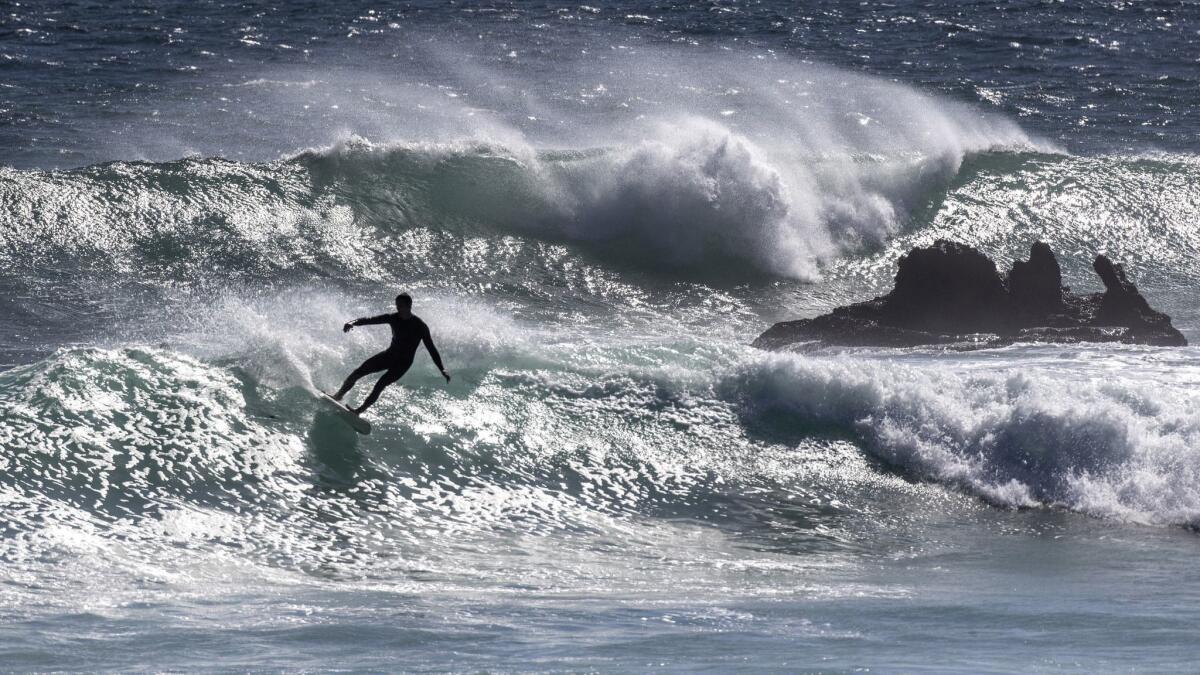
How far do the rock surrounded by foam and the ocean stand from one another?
386 mm

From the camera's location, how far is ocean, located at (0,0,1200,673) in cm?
822

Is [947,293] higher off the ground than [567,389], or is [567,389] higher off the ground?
[947,293]

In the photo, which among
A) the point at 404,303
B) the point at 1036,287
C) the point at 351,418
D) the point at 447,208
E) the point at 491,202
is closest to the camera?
the point at 404,303

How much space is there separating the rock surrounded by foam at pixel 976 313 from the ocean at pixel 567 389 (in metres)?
0.39

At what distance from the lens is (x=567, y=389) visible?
12773mm

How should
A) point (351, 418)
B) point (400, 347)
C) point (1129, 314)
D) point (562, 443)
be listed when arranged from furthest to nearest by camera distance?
1. point (1129, 314)
2. point (562, 443)
3. point (351, 418)
4. point (400, 347)

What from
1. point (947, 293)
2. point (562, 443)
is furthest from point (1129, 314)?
point (562, 443)

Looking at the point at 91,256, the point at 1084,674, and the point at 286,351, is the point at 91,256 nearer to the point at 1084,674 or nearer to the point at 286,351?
the point at 286,351

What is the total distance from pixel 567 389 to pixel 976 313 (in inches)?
187

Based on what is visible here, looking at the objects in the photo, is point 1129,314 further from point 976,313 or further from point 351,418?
point 351,418

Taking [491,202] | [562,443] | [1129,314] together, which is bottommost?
[562,443]

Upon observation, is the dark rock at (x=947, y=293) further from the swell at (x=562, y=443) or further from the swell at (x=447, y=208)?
the swell at (x=447, y=208)

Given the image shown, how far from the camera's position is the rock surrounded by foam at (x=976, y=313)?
14789 mm

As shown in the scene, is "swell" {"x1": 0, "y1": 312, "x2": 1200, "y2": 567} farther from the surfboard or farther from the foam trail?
the surfboard
